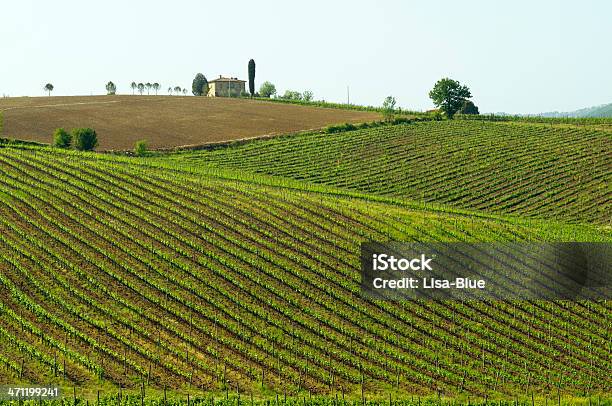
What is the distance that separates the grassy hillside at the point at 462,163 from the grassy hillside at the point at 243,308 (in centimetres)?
1269

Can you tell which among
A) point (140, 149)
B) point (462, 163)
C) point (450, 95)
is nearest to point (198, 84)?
point (450, 95)

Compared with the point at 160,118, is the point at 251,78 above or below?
above

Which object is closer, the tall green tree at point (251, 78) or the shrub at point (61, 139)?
the shrub at point (61, 139)

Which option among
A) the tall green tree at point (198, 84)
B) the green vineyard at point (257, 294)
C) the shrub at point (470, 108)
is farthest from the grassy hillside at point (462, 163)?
the tall green tree at point (198, 84)

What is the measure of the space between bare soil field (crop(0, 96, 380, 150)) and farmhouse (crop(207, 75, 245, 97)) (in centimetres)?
2790

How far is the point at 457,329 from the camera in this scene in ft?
143

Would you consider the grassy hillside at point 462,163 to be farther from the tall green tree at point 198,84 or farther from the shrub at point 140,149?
the tall green tree at point 198,84

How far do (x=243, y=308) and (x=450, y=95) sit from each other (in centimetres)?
8524

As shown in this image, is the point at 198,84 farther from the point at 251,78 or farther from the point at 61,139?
the point at 61,139

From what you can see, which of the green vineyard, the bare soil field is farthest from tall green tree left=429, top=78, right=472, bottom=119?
the green vineyard

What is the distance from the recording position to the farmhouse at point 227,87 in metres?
178

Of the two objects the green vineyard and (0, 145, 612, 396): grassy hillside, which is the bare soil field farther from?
(0, 145, 612, 396): grassy hillside

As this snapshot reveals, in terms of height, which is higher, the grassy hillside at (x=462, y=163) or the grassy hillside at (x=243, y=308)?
the grassy hillside at (x=462, y=163)

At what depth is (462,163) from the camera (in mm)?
87938
